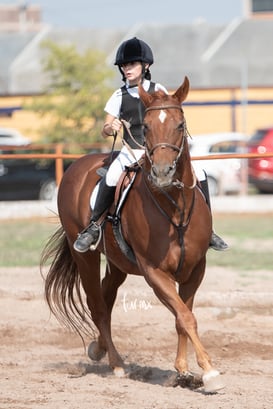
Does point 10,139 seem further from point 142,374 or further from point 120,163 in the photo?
point 142,374

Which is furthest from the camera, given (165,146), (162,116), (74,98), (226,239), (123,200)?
(74,98)

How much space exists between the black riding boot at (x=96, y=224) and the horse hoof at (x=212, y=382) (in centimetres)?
166

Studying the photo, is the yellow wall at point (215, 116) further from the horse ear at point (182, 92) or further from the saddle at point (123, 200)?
the horse ear at point (182, 92)

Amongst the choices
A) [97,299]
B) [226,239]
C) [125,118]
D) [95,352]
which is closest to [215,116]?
[226,239]

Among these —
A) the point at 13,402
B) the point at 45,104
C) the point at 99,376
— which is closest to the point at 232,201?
the point at 45,104

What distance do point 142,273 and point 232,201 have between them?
1517 cm

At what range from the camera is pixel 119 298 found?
10555 millimetres

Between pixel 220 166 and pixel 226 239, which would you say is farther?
pixel 220 166

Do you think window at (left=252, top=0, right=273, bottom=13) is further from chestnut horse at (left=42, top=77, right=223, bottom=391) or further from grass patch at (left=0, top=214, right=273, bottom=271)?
chestnut horse at (left=42, top=77, right=223, bottom=391)

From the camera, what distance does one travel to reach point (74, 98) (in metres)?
26.6

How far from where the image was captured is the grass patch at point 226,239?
45.5 ft

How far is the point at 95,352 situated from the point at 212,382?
1.90 metres

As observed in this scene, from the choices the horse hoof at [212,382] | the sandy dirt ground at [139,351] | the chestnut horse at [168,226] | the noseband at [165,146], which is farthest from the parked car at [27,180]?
the horse hoof at [212,382]

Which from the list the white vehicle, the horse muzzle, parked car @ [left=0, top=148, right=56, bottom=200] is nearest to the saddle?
the horse muzzle
